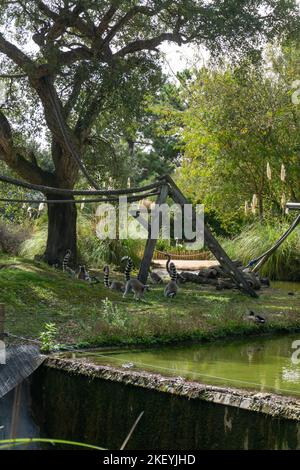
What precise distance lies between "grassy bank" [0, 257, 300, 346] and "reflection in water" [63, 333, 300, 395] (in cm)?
34

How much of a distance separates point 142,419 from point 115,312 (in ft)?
10.7

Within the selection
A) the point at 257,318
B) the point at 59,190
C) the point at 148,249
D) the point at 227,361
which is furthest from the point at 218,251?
the point at 227,361

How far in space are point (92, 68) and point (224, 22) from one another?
2.53m

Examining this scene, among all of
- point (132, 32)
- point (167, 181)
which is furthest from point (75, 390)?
point (132, 32)

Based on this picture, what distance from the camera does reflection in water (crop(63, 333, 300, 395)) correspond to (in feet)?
19.8

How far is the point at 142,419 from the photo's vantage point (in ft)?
18.3

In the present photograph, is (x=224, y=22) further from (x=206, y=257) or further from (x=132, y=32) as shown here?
(x=206, y=257)

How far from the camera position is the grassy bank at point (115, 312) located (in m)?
7.80

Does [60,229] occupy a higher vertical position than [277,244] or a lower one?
higher

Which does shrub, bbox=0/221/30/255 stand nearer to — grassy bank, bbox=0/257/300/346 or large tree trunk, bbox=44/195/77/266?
large tree trunk, bbox=44/195/77/266

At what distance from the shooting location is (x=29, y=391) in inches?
249

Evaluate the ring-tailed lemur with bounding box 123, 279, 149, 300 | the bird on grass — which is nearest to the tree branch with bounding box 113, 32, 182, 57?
the ring-tailed lemur with bounding box 123, 279, 149, 300

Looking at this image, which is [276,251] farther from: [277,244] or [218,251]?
[218,251]

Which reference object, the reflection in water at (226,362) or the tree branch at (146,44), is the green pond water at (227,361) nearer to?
the reflection in water at (226,362)
